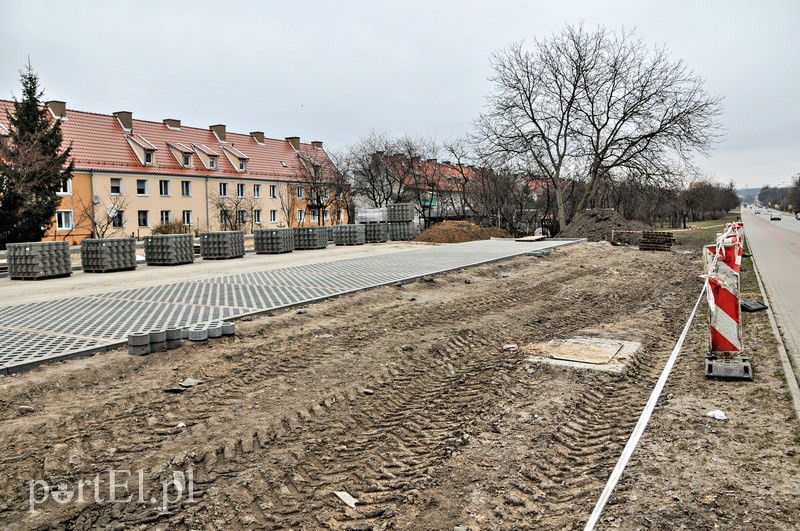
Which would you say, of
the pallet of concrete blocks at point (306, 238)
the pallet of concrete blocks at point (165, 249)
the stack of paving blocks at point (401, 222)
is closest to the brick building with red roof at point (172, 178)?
the pallet of concrete blocks at point (306, 238)

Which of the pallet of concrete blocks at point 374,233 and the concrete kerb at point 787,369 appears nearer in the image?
the concrete kerb at point 787,369

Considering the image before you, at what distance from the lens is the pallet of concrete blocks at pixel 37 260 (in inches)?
621

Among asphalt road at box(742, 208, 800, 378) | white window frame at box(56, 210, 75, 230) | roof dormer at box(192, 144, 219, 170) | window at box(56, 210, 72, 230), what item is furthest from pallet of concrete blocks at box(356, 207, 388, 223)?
asphalt road at box(742, 208, 800, 378)

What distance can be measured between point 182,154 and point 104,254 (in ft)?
106

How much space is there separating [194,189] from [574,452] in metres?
47.1

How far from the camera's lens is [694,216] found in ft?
316

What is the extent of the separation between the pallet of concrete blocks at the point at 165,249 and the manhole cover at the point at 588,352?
1522 centimetres

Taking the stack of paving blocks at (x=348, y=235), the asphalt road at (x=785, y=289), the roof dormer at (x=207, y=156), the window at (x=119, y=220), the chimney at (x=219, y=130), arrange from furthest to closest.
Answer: the chimney at (x=219, y=130)
the roof dormer at (x=207, y=156)
the window at (x=119, y=220)
the stack of paving blocks at (x=348, y=235)
the asphalt road at (x=785, y=289)

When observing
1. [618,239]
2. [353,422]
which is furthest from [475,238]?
[353,422]

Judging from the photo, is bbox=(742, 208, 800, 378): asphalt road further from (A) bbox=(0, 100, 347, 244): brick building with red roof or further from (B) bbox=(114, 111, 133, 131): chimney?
(B) bbox=(114, 111, 133, 131): chimney

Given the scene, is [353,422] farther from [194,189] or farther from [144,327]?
[194,189]

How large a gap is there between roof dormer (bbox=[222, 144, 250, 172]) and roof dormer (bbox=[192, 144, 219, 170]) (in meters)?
1.96

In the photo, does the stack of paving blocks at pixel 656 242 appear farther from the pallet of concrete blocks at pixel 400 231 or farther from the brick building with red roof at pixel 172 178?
the brick building with red roof at pixel 172 178

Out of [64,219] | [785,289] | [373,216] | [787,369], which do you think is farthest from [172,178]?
[787,369]
